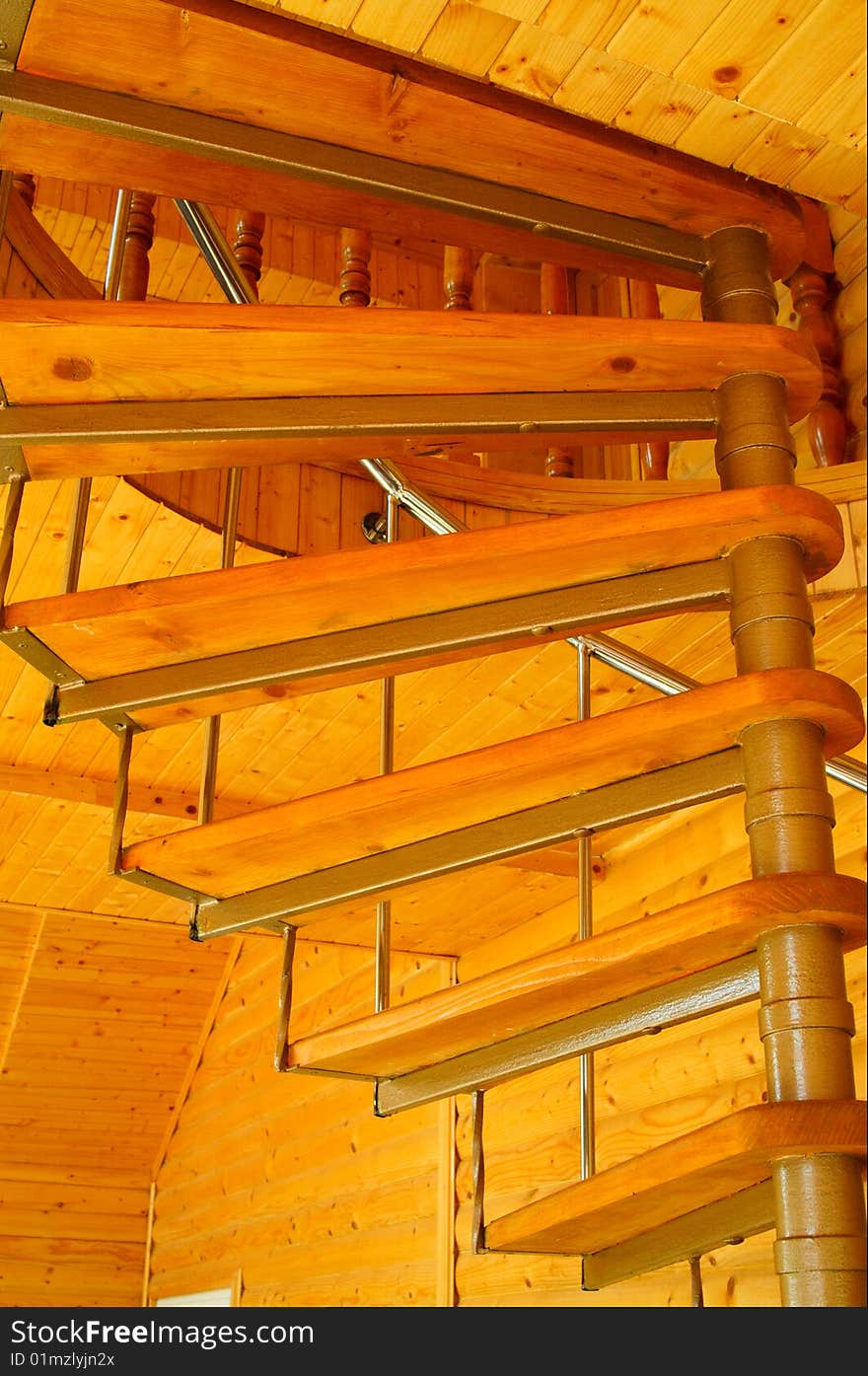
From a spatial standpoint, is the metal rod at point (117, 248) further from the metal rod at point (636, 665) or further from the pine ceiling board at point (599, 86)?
the metal rod at point (636, 665)

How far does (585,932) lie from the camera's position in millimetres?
1997

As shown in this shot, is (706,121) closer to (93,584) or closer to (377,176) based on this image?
(377,176)

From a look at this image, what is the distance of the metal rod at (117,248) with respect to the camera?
1.98 meters

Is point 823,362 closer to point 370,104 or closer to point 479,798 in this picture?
point 370,104

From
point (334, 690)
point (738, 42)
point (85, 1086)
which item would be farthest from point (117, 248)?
point (85, 1086)

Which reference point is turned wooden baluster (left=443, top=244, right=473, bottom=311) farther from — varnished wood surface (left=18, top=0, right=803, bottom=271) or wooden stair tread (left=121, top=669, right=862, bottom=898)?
wooden stair tread (left=121, top=669, right=862, bottom=898)

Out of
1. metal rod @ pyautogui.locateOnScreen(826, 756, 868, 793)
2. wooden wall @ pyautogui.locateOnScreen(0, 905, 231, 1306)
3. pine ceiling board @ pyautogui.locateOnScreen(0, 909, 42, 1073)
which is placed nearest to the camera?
metal rod @ pyautogui.locateOnScreen(826, 756, 868, 793)

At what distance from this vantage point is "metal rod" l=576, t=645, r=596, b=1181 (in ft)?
6.03

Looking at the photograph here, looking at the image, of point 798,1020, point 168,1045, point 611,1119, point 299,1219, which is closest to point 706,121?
point 798,1020

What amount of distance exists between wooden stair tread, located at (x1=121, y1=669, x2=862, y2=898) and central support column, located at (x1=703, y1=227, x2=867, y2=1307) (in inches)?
2.1

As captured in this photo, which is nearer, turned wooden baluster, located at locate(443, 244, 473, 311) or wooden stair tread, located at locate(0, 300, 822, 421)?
wooden stair tread, located at locate(0, 300, 822, 421)

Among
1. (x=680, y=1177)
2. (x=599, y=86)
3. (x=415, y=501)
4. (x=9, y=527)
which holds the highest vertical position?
(x=599, y=86)

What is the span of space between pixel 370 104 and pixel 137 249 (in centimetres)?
65

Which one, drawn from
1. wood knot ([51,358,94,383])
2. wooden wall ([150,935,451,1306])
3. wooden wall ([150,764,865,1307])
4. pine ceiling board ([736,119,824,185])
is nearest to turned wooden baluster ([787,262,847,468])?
wooden wall ([150,764,865,1307])
